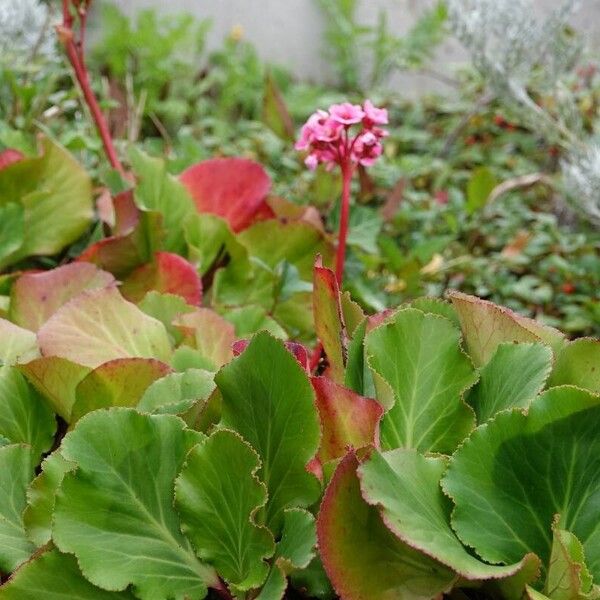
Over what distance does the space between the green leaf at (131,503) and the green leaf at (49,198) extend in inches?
25.1

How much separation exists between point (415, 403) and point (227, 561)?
0.57 feet

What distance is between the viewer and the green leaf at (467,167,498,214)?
2232 mm

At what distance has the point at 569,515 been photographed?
55 cm

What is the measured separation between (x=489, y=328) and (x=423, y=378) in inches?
2.6

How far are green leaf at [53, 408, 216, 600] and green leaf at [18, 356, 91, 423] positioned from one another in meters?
0.15

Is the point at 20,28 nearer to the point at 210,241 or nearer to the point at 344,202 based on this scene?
the point at 210,241

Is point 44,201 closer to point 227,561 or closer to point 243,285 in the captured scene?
point 243,285

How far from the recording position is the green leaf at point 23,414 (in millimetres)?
727

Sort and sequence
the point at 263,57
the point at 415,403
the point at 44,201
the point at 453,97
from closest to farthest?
the point at 415,403, the point at 44,201, the point at 453,97, the point at 263,57

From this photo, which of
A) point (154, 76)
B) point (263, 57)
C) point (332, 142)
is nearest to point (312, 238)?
point (332, 142)

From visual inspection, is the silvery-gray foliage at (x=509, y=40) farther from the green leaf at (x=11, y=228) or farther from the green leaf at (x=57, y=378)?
the green leaf at (x=57, y=378)

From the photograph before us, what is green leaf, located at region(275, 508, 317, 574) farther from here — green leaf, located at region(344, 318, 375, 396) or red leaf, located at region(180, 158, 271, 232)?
red leaf, located at region(180, 158, 271, 232)

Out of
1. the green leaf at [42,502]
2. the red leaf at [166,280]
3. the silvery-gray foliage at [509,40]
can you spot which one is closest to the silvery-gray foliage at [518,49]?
the silvery-gray foliage at [509,40]

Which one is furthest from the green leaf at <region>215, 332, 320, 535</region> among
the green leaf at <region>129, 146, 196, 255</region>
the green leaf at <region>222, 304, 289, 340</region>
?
the green leaf at <region>129, 146, 196, 255</region>
